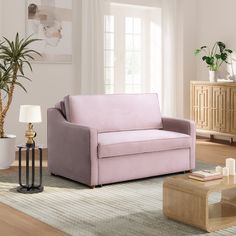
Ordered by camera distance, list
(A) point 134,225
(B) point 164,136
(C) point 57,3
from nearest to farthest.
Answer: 1. (A) point 134,225
2. (B) point 164,136
3. (C) point 57,3

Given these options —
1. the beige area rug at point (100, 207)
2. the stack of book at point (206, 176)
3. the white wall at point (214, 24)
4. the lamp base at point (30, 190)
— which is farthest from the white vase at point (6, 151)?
the white wall at point (214, 24)

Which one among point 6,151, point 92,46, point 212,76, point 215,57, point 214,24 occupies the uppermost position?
point 214,24

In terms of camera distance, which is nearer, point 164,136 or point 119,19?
point 164,136

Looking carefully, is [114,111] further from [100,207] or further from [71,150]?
[100,207]

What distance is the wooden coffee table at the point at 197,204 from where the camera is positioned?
360 centimetres

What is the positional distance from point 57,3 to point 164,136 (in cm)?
288

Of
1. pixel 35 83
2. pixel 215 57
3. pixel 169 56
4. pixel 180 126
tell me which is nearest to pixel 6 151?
pixel 35 83

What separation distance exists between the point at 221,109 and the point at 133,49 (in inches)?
70.0

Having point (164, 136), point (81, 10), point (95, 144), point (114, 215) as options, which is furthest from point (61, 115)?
point (81, 10)

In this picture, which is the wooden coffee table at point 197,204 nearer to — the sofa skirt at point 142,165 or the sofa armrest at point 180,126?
the sofa skirt at point 142,165

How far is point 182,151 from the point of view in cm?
560

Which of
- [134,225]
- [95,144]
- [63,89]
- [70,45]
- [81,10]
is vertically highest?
[81,10]

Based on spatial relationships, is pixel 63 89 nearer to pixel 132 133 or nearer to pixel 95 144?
pixel 132 133

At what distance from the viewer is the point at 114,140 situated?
16.6 feet
